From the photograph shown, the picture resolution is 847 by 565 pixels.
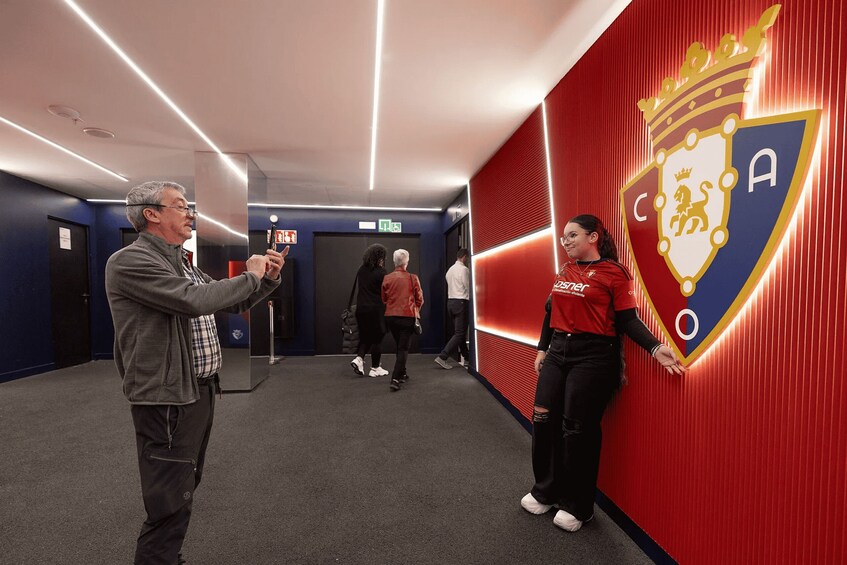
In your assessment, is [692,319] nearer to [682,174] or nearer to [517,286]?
[682,174]

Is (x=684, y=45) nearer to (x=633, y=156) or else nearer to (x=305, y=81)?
(x=633, y=156)

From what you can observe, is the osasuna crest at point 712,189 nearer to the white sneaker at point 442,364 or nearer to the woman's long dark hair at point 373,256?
the woman's long dark hair at point 373,256

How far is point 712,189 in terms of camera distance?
1550 mm

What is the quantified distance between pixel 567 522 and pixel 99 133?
543 cm

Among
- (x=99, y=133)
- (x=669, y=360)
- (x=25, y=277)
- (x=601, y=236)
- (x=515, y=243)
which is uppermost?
(x=99, y=133)

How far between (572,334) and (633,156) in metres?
1.02

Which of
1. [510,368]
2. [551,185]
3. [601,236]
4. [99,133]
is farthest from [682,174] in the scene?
[99,133]

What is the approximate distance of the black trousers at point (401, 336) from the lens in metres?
4.77

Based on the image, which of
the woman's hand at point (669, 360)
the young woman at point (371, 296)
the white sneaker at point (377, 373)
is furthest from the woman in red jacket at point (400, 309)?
the woman's hand at point (669, 360)

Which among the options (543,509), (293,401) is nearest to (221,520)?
(543,509)

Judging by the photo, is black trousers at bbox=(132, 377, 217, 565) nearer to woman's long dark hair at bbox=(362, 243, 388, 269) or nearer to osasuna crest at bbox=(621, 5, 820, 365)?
osasuna crest at bbox=(621, 5, 820, 365)

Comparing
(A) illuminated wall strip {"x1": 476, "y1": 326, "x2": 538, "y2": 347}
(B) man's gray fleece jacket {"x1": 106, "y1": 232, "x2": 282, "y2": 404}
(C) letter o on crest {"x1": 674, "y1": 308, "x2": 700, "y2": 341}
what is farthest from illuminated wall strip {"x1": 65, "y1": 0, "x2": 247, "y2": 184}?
(C) letter o on crest {"x1": 674, "y1": 308, "x2": 700, "y2": 341}

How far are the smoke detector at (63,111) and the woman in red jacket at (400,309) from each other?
11.2 ft

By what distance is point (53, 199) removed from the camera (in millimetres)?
6297
